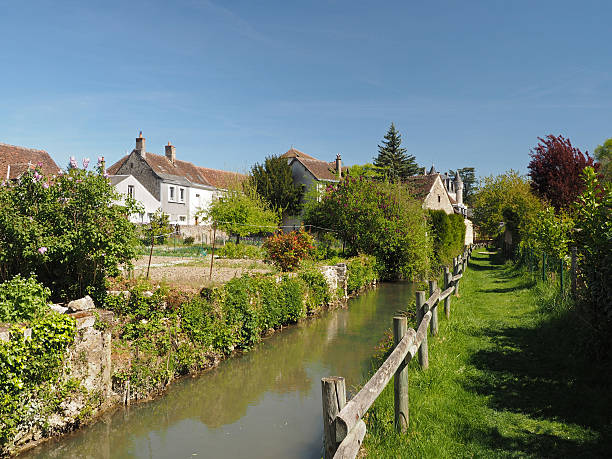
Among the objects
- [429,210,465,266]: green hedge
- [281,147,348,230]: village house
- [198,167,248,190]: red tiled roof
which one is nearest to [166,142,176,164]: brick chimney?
[198,167,248,190]: red tiled roof

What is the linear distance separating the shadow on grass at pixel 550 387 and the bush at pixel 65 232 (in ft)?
22.9

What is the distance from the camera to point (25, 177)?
8.44 meters

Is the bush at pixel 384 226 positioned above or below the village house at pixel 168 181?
below

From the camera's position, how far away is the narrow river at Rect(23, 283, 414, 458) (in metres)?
6.44

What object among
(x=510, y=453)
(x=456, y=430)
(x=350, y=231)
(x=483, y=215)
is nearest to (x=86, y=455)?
(x=456, y=430)

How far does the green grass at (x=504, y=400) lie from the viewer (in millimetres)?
4988

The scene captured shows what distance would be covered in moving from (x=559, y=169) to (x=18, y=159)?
33.6 metres

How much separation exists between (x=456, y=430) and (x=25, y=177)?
8641mm

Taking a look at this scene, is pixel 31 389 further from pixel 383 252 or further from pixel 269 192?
pixel 269 192

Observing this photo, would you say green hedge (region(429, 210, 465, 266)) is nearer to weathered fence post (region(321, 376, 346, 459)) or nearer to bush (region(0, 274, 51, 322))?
bush (region(0, 274, 51, 322))

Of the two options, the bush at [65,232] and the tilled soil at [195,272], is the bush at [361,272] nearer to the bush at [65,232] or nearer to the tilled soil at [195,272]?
the tilled soil at [195,272]

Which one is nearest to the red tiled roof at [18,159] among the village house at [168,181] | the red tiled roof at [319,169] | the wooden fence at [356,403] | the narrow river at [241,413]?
the village house at [168,181]

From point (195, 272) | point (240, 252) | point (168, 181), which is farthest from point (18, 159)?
point (195, 272)

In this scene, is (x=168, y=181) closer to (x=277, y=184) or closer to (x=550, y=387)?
(x=277, y=184)
